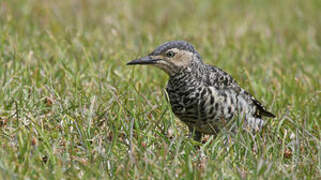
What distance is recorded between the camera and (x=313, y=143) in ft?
16.1

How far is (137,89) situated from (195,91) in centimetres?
113

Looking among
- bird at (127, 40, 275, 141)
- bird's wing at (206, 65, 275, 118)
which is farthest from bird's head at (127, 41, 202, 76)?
bird's wing at (206, 65, 275, 118)

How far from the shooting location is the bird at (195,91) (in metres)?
4.92

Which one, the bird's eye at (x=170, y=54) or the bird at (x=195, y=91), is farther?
the bird's eye at (x=170, y=54)

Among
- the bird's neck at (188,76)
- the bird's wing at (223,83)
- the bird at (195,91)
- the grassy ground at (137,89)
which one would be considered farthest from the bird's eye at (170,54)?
the grassy ground at (137,89)

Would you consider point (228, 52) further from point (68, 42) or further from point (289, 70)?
point (68, 42)

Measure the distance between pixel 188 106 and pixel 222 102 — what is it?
307 mm

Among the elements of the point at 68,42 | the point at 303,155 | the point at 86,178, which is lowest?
the point at 86,178

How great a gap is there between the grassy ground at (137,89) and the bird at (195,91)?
0.15m

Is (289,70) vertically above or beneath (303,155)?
above

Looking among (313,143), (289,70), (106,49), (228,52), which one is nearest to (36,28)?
(106,49)

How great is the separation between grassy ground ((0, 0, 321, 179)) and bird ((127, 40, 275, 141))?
155 millimetres

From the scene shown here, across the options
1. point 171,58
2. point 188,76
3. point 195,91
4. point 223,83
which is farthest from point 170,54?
point 223,83

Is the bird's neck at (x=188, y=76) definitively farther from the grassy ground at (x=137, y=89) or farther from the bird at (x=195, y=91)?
the grassy ground at (x=137, y=89)
